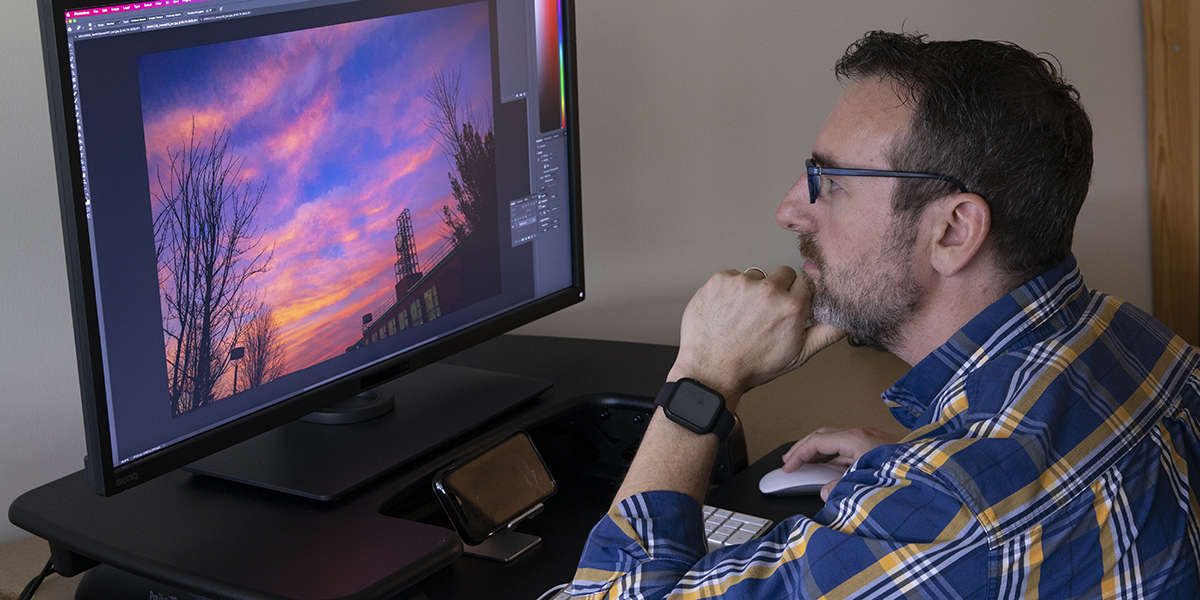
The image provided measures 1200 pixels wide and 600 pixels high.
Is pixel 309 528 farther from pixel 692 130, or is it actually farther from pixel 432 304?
pixel 692 130

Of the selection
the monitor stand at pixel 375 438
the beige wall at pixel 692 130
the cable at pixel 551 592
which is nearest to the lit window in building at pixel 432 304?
the monitor stand at pixel 375 438

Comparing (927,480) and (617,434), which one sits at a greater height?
(927,480)

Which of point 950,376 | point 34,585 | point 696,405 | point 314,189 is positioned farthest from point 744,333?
point 34,585

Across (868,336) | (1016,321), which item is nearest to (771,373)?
(868,336)

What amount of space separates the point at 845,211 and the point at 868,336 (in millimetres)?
126

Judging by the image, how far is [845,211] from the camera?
999 mm

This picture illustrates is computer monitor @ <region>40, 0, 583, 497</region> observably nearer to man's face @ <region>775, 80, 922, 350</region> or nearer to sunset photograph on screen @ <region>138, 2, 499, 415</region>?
sunset photograph on screen @ <region>138, 2, 499, 415</region>

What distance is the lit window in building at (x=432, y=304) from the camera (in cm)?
119

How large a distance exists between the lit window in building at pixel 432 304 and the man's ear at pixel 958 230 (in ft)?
1.78

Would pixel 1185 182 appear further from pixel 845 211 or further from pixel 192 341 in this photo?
pixel 192 341

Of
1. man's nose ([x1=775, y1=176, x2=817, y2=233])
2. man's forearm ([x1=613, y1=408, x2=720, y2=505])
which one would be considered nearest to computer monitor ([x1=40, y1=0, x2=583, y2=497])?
man's forearm ([x1=613, y1=408, x2=720, y2=505])

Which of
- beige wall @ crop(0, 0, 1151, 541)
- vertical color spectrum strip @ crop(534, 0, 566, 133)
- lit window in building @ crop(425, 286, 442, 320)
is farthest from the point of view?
beige wall @ crop(0, 0, 1151, 541)

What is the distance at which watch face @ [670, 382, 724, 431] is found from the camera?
0.98 metres

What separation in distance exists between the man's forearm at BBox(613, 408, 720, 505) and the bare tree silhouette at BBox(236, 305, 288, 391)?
0.36m
